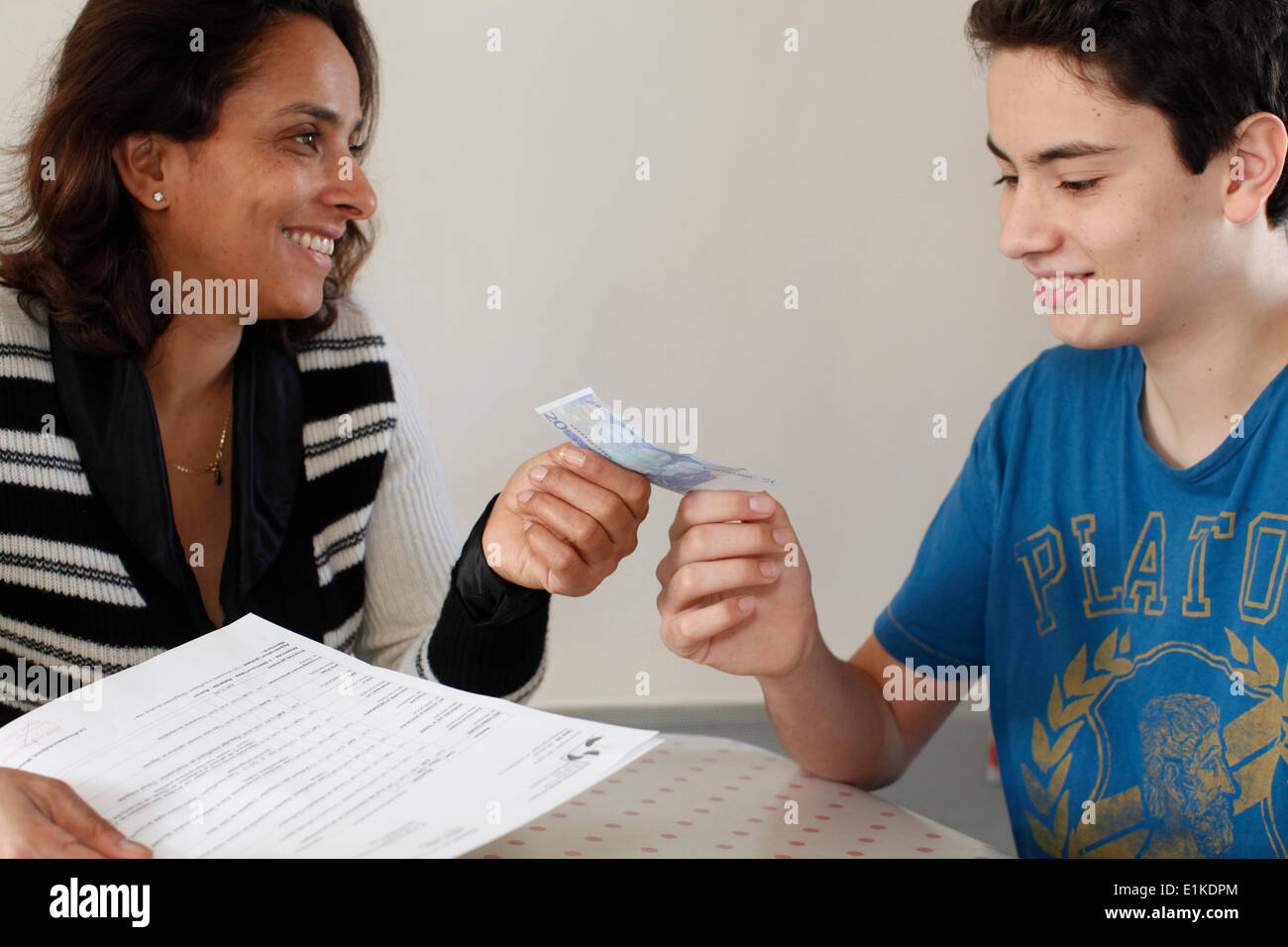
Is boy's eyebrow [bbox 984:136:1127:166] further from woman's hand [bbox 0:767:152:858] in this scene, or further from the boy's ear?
woman's hand [bbox 0:767:152:858]

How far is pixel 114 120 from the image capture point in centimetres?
129

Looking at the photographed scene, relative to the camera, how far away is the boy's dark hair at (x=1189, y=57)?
3.18 feet

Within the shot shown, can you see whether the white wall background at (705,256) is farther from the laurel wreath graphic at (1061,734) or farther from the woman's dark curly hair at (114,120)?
the laurel wreath graphic at (1061,734)

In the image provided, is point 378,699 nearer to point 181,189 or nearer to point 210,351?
point 210,351

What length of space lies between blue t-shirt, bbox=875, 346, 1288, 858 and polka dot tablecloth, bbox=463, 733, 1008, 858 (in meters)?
0.19

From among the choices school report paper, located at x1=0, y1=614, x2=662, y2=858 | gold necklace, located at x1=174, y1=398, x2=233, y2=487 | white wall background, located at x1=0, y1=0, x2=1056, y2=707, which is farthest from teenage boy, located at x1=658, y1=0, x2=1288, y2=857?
white wall background, located at x1=0, y1=0, x2=1056, y2=707

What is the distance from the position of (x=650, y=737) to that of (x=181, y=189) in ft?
3.17

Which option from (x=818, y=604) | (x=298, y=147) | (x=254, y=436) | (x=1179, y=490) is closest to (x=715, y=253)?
(x=818, y=604)

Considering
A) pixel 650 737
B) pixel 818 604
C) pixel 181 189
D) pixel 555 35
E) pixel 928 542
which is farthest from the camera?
pixel 818 604

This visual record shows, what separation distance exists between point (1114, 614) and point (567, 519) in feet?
1.62

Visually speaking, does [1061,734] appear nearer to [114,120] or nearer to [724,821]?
[724,821]

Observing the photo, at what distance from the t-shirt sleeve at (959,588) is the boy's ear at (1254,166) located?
0.97 feet

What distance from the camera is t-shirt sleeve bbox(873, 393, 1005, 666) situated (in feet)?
3.79

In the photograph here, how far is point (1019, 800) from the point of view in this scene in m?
1.07
